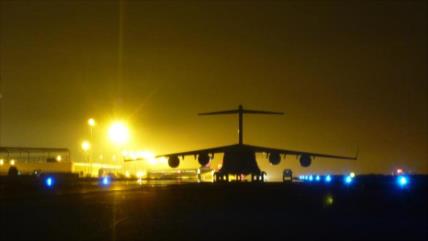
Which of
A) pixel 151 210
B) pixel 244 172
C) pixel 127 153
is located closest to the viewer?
pixel 151 210

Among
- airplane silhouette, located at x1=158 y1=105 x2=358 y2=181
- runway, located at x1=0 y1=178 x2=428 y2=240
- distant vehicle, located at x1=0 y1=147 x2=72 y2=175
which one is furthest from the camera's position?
distant vehicle, located at x1=0 y1=147 x2=72 y2=175

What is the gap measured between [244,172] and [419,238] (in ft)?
140

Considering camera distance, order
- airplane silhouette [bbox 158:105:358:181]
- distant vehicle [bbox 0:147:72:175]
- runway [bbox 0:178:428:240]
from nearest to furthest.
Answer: runway [bbox 0:178:428:240] < airplane silhouette [bbox 158:105:358:181] < distant vehicle [bbox 0:147:72:175]

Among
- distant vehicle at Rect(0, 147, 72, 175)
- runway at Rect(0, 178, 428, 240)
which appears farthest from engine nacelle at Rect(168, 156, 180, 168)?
distant vehicle at Rect(0, 147, 72, 175)

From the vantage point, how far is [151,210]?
24422 millimetres

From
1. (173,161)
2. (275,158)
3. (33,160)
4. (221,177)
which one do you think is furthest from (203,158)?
(33,160)

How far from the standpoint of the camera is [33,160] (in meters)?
126

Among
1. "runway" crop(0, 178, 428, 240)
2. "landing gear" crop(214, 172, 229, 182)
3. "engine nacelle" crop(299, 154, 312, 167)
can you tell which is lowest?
"runway" crop(0, 178, 428, 240)

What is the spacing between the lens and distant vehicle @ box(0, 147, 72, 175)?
336ft

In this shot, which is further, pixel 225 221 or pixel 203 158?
pixel 203 158

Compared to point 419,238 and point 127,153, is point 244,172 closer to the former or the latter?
point 419,238

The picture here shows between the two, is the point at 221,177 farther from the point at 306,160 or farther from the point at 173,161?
the point at 306,160

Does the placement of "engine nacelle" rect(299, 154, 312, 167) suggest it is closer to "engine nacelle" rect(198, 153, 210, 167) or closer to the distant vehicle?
"engine nacelle" rect(198, 153, 210, 167)

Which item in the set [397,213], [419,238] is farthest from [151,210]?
[419,238]
